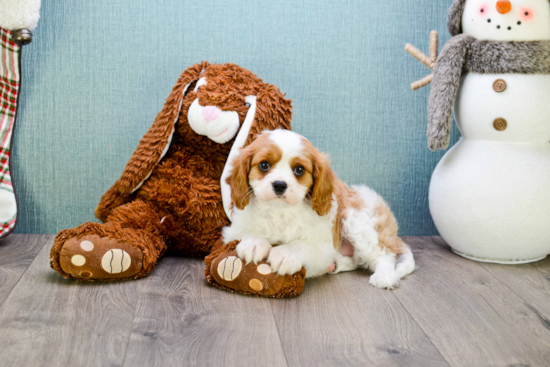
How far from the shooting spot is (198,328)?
1.33 metres

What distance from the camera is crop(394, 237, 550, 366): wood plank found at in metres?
1.24

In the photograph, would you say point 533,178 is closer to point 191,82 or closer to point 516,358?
point 516,358

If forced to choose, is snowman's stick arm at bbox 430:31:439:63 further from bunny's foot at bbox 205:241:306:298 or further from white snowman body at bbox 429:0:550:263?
bunny's foot at bbox 205:241:306:298

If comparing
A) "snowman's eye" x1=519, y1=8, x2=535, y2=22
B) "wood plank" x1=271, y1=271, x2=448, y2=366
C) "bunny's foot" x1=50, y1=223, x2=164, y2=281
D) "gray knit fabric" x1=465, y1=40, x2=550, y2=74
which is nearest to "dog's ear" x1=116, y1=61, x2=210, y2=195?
"bunny's foot" x1=50, y1=223, x2=164, y2=281

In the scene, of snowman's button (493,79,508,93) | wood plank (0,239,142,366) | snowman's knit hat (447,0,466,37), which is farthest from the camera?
snowman's knit hat (447,0,466,37)

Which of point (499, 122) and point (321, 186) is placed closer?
point (321, 186)

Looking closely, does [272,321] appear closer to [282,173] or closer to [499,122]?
[282,173]

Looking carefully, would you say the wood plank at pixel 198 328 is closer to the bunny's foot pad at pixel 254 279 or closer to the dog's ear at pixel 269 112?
the bunny's foot pad at pixel 254 279

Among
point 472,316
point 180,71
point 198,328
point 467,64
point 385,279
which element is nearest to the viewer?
point 198,328

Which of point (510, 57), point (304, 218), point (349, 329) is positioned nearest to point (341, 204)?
point (304, 218)

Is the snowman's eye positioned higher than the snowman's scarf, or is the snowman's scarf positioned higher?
the snowman's eye

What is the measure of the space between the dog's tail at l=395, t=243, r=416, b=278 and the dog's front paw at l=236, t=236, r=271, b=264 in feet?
1.68

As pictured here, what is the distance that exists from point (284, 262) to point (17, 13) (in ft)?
4.35

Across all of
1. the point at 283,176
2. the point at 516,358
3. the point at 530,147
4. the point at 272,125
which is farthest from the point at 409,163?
the point at 516,358
